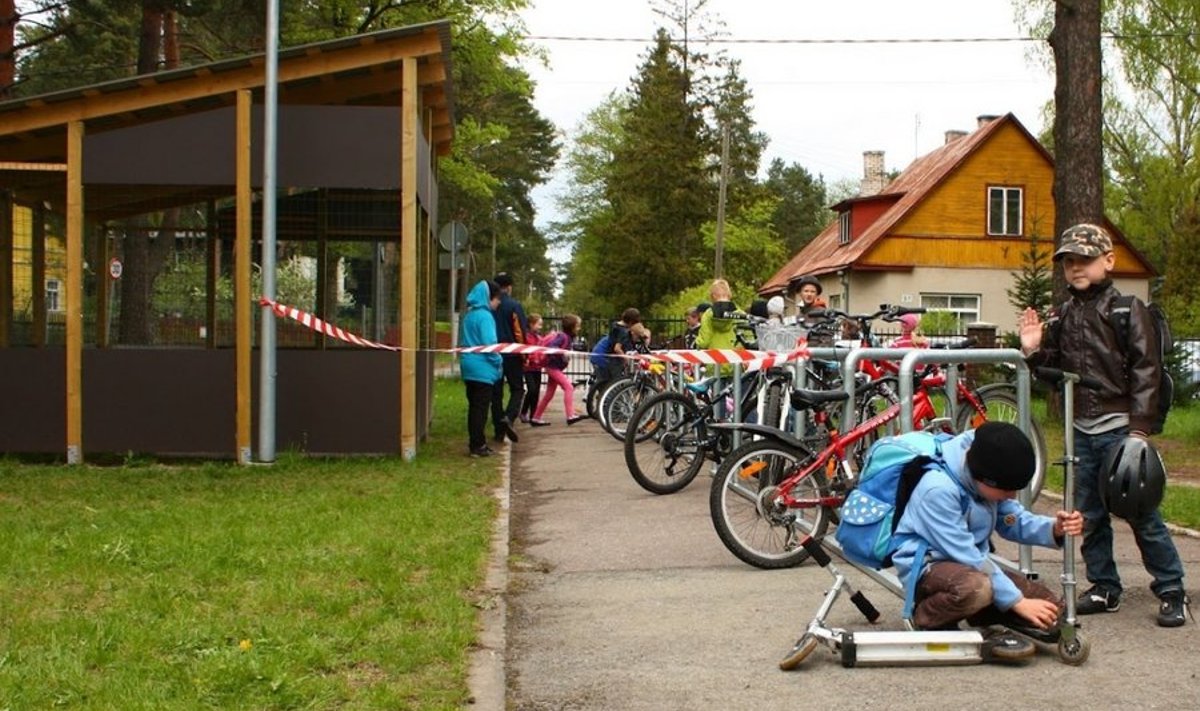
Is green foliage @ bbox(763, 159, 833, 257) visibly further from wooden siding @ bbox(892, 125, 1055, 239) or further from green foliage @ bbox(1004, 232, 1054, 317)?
green foliage @ bbox(1004, 232, 1054, 317)

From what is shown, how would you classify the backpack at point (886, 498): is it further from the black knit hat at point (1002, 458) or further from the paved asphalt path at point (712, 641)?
the paved asphalt path at point (712, 641)

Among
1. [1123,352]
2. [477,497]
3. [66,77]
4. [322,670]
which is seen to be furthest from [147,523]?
[66,77]

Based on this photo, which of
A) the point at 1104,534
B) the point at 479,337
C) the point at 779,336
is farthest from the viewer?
the point at 479,337

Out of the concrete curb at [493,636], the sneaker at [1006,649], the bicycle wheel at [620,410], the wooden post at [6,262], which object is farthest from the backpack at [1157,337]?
the wooden post at [6,262]

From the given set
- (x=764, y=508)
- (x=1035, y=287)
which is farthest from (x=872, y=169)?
(x=764, y=508)

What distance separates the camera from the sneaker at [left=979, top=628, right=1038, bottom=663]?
5.54m

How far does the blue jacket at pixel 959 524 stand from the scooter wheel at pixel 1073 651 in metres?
0.26

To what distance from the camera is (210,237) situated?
44.6 ft

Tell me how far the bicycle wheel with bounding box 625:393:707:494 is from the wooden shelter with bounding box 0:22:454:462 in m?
3.08

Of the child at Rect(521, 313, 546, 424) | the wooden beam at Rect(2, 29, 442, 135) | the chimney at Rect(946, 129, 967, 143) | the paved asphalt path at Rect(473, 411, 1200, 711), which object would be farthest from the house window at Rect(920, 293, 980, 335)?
the paved asphalt path at Rect(473, 411, 1200, 711)

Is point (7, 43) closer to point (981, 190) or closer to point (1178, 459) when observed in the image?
point (1178, 459)

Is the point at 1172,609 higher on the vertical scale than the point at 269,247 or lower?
lower

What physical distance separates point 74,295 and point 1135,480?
32.9ft

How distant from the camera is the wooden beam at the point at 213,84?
12867 millimetres
